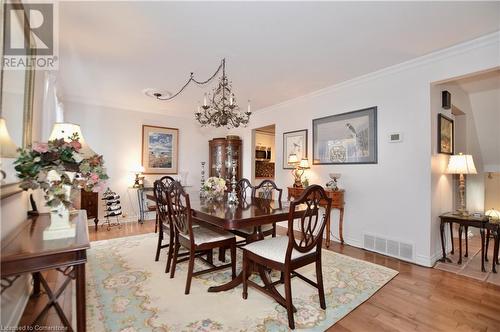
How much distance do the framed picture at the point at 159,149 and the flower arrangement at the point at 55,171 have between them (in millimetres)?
3923

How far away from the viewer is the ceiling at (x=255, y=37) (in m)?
2.01

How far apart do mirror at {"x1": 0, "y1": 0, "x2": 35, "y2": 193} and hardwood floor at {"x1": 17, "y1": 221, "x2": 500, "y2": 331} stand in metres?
1.20

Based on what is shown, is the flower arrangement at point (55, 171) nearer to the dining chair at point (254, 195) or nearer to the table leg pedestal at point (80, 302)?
the table leg pedestal at point (80, 302)

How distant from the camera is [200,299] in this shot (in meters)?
2.02

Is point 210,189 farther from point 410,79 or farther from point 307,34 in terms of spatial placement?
point 410,79

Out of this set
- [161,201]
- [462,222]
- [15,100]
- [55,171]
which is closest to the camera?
[55,171]

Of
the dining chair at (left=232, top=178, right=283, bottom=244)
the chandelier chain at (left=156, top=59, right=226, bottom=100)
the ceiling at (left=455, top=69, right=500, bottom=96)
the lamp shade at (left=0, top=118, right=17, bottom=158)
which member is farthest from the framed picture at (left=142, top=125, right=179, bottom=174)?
the ceiling at (left=455, top=69, right=500, bottom=96)

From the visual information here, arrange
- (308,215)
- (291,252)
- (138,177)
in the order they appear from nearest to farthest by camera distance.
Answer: (291,252), (308,215), (138,177)

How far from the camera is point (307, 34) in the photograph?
2369 mm

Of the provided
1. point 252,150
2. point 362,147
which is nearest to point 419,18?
point 362,147

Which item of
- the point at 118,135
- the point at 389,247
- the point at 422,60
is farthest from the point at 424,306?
the point at 118,135

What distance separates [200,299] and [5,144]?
1756mm

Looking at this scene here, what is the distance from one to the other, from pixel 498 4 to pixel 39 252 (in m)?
3.67

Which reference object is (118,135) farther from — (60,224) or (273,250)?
(273,250)
